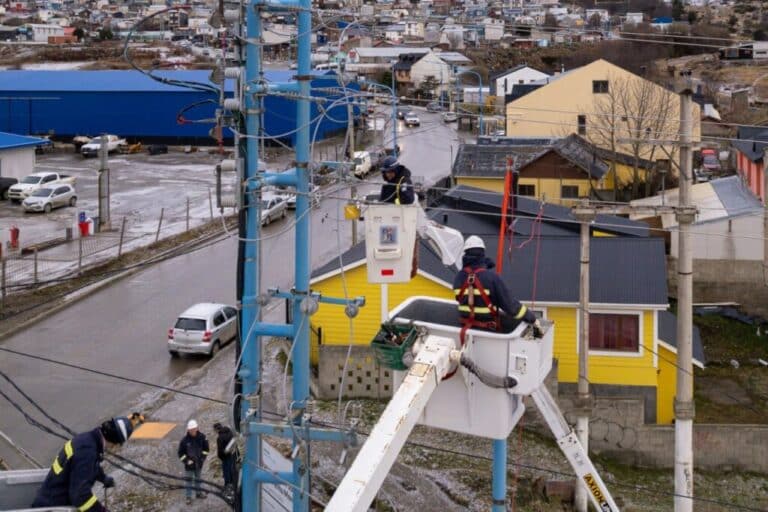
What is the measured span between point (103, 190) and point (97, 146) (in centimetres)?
2409

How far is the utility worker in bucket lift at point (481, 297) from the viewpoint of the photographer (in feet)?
25.8

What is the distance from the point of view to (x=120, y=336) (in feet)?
67.5

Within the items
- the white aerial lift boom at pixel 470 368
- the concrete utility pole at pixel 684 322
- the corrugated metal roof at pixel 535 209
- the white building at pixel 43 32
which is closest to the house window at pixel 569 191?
the corrugated metal roof at pixel 535 209

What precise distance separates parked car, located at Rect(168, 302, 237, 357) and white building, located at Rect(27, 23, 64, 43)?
134999mm

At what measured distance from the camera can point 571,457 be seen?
8961 millimetres

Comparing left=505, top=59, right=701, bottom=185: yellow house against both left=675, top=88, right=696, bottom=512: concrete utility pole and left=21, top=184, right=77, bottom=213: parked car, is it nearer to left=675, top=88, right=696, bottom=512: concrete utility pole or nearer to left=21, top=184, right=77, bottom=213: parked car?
left=21, top=184, right=77, bottom=213: parked car

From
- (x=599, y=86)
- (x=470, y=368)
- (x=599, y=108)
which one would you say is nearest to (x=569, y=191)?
(x=599, y=108)

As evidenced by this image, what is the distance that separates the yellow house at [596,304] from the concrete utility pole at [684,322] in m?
5.56

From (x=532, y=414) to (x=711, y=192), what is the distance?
64.3ft

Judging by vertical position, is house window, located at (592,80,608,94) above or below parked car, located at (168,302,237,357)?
above

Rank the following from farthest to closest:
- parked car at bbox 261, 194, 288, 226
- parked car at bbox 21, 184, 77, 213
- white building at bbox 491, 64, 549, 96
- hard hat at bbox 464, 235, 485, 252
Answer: white building at bbox 491, 64, 549, 96 → parked car at bbox 21, 184, 77, 213 → parked car at bbox 261, 194, 288, 226 → hard hat at bbox 464, 235, 485, 252

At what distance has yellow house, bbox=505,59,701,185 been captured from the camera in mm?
39688

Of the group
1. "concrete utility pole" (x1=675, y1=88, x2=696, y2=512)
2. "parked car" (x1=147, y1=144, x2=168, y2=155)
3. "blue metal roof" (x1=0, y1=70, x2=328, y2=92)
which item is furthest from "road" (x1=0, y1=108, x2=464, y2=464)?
"blue metal roof" (x1=0, y1=70, x2=328, y2=92)

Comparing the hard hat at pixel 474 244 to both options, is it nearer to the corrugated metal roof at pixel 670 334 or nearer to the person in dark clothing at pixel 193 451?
the person in dark clothing at pixel 193 451
